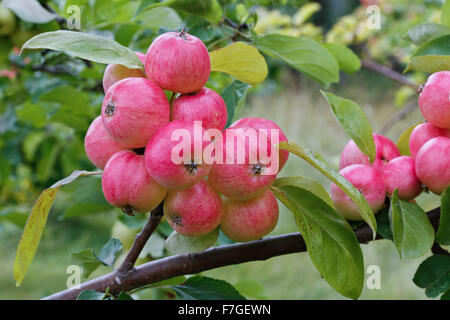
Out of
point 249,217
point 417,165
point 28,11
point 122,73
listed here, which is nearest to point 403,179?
point 417,165

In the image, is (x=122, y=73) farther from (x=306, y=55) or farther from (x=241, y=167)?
(x=306, y=55)

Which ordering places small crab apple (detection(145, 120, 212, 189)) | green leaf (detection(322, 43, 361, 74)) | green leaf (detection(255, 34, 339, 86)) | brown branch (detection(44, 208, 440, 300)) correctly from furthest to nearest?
green leaf (detection(322, 43, 361, 74))
green leaf (detection(255, 34, 339, 86))
brown branch (detection(44, 208, 440, 300))
small crab apple (detection(145, 120, 212, 189))

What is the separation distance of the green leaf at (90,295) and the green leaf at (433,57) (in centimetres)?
32

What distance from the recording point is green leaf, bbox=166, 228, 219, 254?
0.38m

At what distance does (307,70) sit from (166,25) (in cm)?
19

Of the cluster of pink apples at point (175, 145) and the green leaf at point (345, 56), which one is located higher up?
the cluster of pink apples at point (175, 145)

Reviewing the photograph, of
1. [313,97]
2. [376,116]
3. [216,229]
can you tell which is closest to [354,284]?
[216,229]

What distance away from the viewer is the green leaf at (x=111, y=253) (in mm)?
450

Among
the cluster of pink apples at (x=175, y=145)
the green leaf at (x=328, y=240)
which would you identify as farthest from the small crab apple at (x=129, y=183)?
the green leaf at (x=328, y=240)

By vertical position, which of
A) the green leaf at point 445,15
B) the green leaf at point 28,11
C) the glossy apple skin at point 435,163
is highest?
the green leaf at point 445,15

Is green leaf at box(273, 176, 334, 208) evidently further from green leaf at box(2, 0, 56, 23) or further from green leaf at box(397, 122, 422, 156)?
green leaf at box(2, 0, 56, 23)

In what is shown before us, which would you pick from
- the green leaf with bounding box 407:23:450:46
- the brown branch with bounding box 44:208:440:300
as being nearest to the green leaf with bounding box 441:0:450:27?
the green leaf with bounding box 407:23:450:46

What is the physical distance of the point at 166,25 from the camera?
0.59m

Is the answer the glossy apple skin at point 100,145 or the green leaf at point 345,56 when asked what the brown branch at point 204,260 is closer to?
the glossy apple skin at point 100,145
